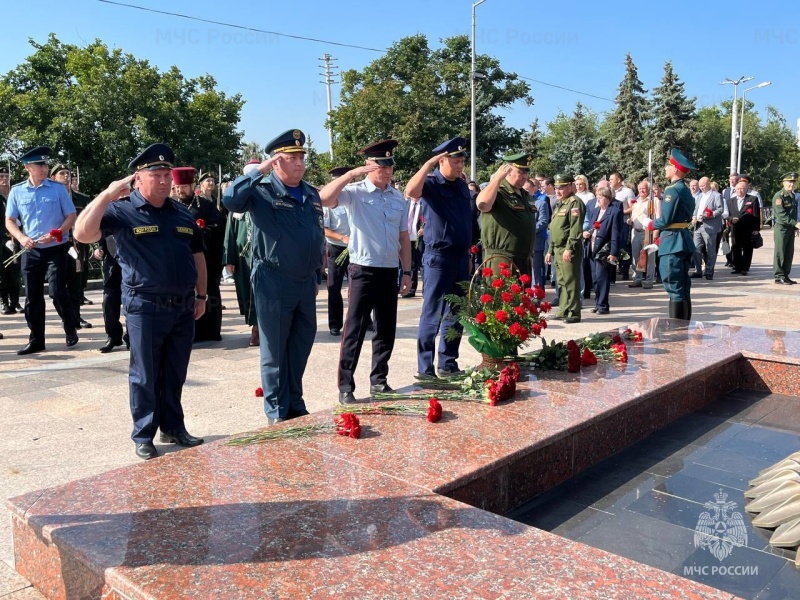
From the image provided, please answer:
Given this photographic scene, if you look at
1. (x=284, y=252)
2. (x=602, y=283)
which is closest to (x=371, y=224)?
(x=284, y=252)

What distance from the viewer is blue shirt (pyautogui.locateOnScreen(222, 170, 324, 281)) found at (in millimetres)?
4586

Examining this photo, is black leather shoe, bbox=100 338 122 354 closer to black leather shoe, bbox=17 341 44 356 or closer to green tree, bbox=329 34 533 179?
black leather shoe, bbox=17 341 44 356

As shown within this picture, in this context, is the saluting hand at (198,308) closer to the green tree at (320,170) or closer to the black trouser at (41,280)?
the black trouser at (41,280)

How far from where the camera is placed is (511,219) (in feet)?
22.0

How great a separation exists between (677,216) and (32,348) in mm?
7082

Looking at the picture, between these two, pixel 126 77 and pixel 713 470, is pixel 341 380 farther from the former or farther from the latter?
pixel 126 77

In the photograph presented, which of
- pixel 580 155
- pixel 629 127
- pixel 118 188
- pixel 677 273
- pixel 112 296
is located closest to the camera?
pixel 118 188

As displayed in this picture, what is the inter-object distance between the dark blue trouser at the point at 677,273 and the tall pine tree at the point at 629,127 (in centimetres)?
5060

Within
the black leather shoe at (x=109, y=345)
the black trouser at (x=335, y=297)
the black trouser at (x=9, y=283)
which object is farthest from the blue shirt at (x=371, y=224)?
the black trouser at (x=9, y=283)

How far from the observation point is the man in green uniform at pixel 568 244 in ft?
31.3

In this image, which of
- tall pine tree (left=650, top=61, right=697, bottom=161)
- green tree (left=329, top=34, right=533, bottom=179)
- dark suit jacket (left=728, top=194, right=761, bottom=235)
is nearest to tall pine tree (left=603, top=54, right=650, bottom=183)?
tall pine tree (left=650, top=61, right=697, bottom=161)

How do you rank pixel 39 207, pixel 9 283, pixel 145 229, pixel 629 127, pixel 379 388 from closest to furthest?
pixel 145 229 → pixel 379 388 → pixel 39 207 → pixel 9 283 → pixel 629 127

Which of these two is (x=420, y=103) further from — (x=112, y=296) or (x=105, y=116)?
(x=112, y=296)

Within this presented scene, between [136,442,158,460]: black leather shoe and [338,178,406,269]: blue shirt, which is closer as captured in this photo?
[136,442,158,460]: black leather shoe
